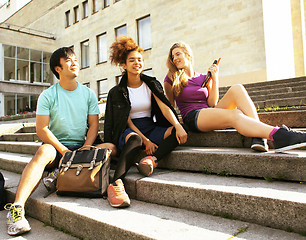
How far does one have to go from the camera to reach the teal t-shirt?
304 cm

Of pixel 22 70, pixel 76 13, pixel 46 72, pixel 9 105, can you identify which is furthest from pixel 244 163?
pixel 46 72

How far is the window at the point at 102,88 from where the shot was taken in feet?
61.9

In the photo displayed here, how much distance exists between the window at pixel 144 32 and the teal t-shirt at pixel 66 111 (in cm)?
1357

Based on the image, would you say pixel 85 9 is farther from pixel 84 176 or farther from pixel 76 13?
pixel 84 176

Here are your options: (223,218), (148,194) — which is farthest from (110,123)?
(223,218)

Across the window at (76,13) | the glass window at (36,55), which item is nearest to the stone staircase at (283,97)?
the window at (76,13)

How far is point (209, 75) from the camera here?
3.44 m

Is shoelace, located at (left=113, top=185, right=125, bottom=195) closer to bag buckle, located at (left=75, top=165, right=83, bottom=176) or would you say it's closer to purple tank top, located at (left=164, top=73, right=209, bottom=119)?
bag buckle, located at (left=75, top=165, right=83, bottom=176)

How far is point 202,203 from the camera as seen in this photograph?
209 cm

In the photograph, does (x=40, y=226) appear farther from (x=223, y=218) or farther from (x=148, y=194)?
(x=223, y=218)

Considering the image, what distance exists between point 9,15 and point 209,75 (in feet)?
114

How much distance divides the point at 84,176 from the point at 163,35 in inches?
541

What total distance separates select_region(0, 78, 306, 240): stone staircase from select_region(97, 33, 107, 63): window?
672 inches

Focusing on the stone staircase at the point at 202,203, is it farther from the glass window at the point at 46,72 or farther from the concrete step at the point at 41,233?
the glass window at the point at 46,72
